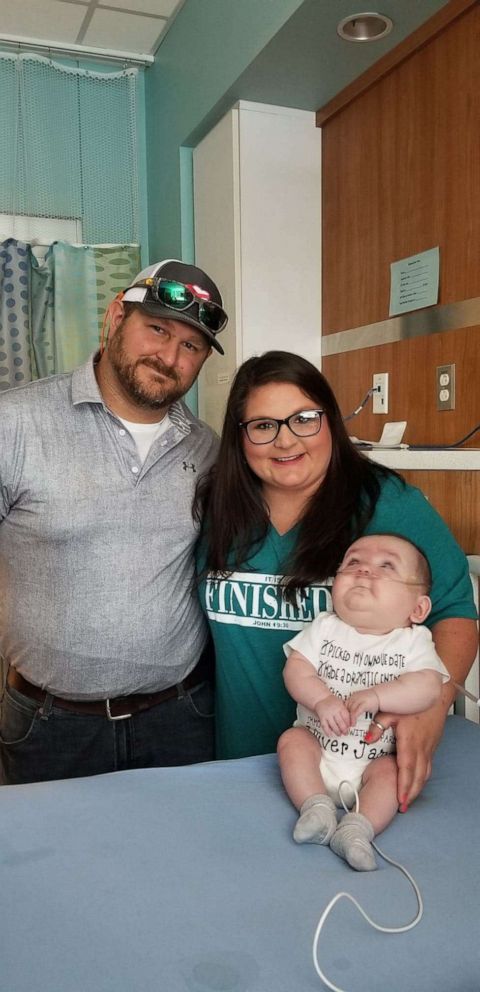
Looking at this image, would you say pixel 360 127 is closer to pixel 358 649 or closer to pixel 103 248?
pixel 103 248

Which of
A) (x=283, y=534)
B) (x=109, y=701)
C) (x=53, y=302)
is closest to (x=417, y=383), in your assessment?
(x=283, y=534)

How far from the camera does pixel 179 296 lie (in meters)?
1.66

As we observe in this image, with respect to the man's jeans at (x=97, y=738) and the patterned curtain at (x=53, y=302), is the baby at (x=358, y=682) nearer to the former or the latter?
the man's jeans at (x=97, y=738)

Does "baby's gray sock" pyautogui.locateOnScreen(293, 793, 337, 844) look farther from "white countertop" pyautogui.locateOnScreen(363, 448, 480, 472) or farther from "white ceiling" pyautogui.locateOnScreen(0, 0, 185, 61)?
"white ceiling" pyautogui.locateOnScreen(0, 0, 185, 61)

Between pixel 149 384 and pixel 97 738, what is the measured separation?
740 millimetres

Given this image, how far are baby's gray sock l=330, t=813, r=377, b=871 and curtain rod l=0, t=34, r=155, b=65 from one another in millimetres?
3478

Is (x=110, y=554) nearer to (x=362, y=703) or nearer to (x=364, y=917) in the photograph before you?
(x=362, y=703)

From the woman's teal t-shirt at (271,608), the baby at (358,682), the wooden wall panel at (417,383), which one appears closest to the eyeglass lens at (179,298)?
the woman's teal t-shirt at (271,608)

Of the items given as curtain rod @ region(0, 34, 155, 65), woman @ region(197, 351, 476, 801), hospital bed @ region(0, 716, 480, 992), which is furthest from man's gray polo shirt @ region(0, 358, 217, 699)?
curtain rod @ region(0, 34, 155, 65)

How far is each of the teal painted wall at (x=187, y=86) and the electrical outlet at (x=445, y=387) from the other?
41.0 inches

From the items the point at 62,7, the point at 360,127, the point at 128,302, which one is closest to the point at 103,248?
the point at 62,7

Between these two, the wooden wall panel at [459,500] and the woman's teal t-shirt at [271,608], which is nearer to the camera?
the woman's teal t-shirt at [271,608]

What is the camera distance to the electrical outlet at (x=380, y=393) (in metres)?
2.46

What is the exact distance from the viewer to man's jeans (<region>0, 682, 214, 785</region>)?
1623 mm
